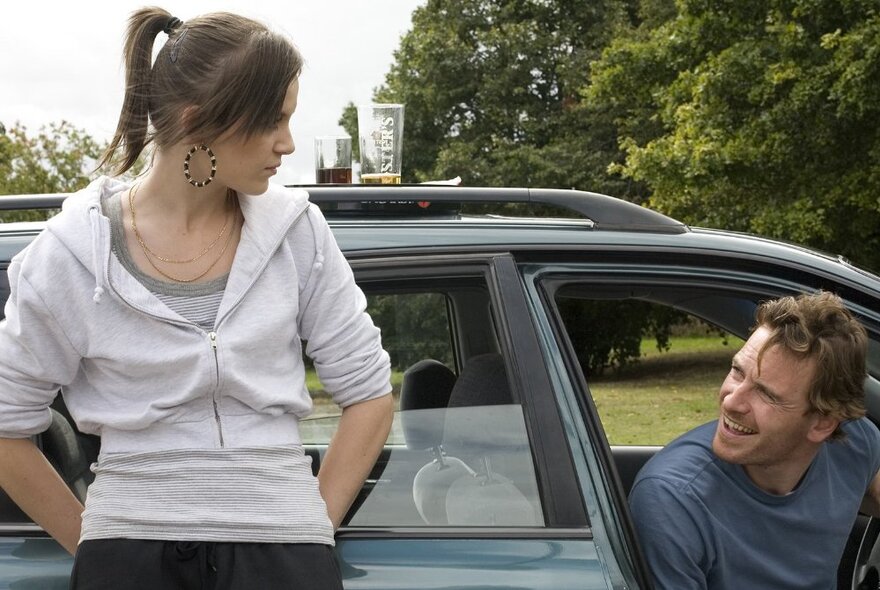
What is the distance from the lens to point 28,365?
1727 mm

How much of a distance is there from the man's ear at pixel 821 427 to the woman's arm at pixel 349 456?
37.1 inches

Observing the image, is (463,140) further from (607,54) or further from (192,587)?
(192,587)

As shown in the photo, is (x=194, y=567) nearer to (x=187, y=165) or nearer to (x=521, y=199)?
(x=187, y=165)

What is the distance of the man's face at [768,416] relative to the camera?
233 centimetres

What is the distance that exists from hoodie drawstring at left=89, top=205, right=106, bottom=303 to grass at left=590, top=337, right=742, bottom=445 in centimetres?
752

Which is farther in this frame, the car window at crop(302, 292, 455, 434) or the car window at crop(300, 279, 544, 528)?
the car window at crop(302, 292, 455, 434)

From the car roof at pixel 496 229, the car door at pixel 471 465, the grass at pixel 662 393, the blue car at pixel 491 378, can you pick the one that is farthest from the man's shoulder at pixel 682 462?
the grass at pixel 662 393

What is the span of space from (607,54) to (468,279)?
17.9m

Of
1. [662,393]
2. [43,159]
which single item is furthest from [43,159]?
[662,393]

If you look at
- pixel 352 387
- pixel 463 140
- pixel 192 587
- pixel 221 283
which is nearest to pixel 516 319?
pixel 352 387

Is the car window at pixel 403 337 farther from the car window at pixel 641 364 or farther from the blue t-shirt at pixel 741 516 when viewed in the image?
the car window at pixel 641 364

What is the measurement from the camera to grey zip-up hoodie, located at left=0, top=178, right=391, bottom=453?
1.70 meters

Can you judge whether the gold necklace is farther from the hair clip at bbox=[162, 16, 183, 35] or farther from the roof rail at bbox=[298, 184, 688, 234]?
the roof rail at bbox=[298, 184, 688, 234]

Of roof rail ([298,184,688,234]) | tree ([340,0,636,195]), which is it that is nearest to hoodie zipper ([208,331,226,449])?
roof rail ([298,184,688,234])
